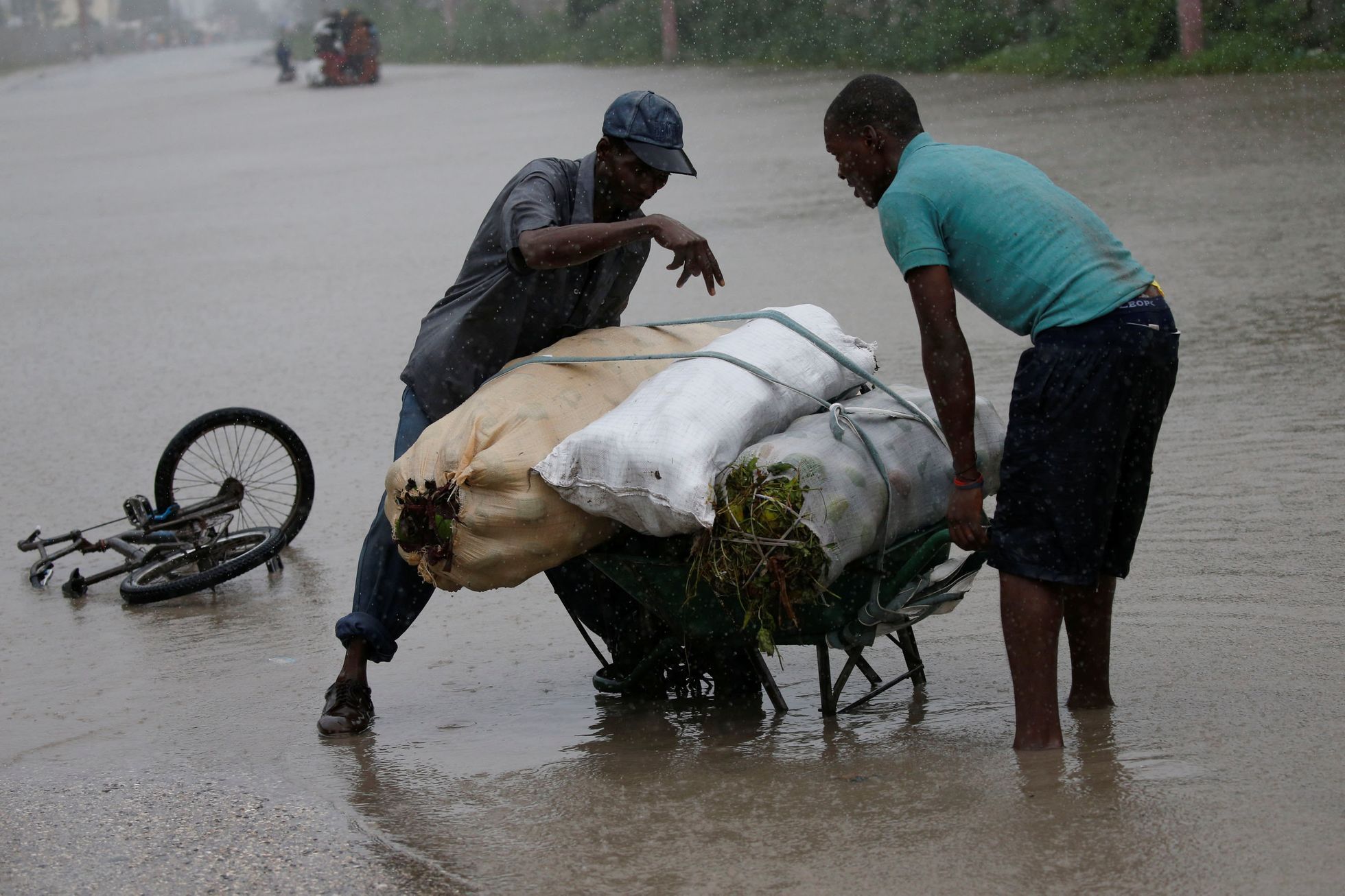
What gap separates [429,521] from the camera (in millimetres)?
3793

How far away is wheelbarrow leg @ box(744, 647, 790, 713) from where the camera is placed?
401 cm

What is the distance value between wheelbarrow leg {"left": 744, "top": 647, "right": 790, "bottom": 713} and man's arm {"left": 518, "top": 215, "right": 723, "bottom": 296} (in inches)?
35.9

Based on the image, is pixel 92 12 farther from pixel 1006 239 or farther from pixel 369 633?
pixel 1006 239

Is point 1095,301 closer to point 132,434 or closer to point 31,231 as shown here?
point 132,434

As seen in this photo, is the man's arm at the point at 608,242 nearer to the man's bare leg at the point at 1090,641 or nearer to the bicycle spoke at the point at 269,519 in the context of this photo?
the man's bare leg at the point at 1090,641

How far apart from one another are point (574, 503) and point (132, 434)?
534 cm

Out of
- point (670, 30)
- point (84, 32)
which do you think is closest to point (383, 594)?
point (670, 30)

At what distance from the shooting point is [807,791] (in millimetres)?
3553

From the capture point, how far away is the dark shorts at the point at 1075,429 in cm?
341

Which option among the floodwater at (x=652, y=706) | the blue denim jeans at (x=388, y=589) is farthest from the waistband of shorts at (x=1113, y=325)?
the blue denim jeans at (x=388, y=589)

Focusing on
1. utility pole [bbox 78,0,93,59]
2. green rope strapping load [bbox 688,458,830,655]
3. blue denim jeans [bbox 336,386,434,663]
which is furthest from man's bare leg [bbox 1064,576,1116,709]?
utility pole [bbox 78,0,93,59]

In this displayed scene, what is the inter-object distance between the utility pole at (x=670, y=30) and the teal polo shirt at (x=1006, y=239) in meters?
39.1

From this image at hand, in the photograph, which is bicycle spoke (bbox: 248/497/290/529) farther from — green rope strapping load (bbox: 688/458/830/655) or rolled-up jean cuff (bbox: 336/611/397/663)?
green rope strapping load (bbox: 688/458/830/655)

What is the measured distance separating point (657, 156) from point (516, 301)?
53cm
